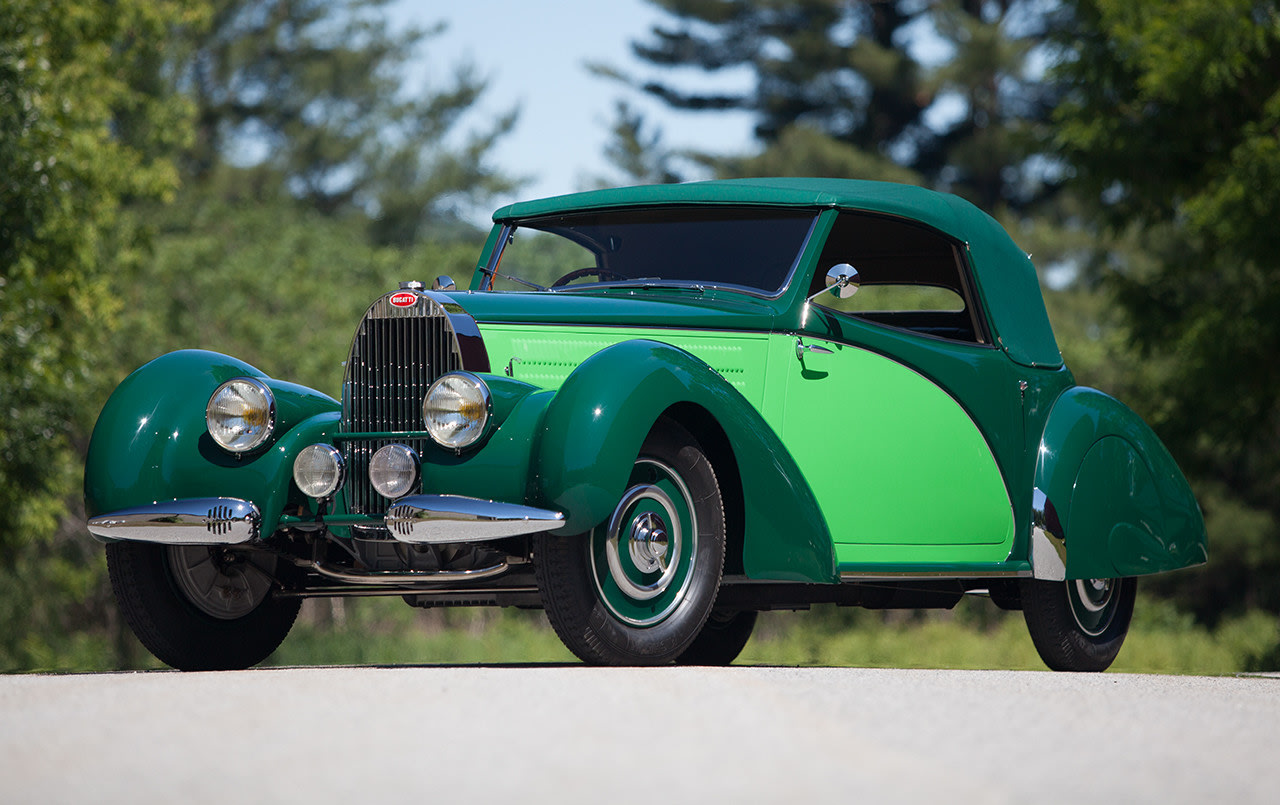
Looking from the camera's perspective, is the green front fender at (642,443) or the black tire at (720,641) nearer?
the green front fender at (642,443)

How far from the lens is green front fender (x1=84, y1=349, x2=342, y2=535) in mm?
6410

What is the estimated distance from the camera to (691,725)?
14.1 ft

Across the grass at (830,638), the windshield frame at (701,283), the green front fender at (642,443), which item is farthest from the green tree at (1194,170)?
the green front fender at (642,443)

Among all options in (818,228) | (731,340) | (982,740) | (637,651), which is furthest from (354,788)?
(818,228)

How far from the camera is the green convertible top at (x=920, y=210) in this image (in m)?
7.47

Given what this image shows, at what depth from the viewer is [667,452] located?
6.08 metres

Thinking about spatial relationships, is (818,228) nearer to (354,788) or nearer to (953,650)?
(354,788)

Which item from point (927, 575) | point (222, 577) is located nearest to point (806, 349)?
point (927, 575)

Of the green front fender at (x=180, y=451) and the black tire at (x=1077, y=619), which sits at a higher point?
the green front fender at (x=180, y=451)

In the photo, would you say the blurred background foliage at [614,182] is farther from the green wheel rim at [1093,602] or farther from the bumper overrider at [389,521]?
the bumper overrider at [389,521]

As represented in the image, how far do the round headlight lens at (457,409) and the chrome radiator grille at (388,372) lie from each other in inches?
10.1

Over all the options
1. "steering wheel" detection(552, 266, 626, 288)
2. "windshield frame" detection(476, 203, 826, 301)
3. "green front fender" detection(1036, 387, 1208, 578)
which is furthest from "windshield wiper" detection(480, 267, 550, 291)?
"green front fender" detection(1036, 387, 1208, 578)

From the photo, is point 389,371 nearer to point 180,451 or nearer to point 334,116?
point 180,451

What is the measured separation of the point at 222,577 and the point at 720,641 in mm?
3058
